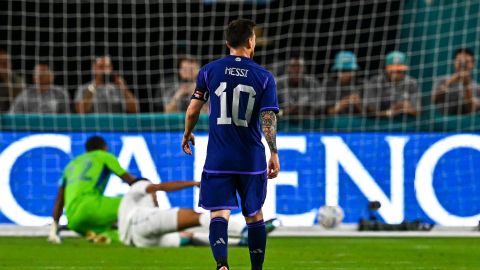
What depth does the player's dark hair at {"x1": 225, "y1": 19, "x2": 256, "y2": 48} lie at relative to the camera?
8.91 metres

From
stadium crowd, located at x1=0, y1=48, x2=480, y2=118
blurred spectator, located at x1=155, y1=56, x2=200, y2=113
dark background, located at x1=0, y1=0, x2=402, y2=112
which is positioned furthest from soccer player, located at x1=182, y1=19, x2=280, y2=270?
dark background, located at x1=0, y1=0, x2=402, y2=112

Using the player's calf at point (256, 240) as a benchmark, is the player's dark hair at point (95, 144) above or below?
above

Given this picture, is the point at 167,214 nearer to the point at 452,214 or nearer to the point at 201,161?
the point at 201,161

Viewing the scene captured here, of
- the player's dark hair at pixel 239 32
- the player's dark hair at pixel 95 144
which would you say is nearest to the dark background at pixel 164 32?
the player's dark hair at pixel 95 144

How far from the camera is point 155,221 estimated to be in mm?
13375

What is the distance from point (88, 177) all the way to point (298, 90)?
355 centimetres

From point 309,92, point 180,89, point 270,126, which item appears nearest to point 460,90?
point 309,92

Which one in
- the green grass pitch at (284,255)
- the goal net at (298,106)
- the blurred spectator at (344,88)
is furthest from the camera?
the blurred spectator at (344,88)

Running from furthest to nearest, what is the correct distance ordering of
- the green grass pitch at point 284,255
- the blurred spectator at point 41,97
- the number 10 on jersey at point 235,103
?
the blurred spectator at point 41,97 → the green grass pitch at point 284,255 → the number 10 on jersey at point 235,103

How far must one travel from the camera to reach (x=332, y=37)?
63.7 feet

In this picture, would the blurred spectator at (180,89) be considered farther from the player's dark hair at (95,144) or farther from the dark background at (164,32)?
the player's dark hair at (95,144)

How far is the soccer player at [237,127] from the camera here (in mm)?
8875

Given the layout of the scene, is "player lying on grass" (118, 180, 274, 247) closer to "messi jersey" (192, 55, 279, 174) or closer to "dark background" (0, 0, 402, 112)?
"messi jersey" (192, 55, 279, 174)

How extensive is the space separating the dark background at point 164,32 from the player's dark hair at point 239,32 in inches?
365
